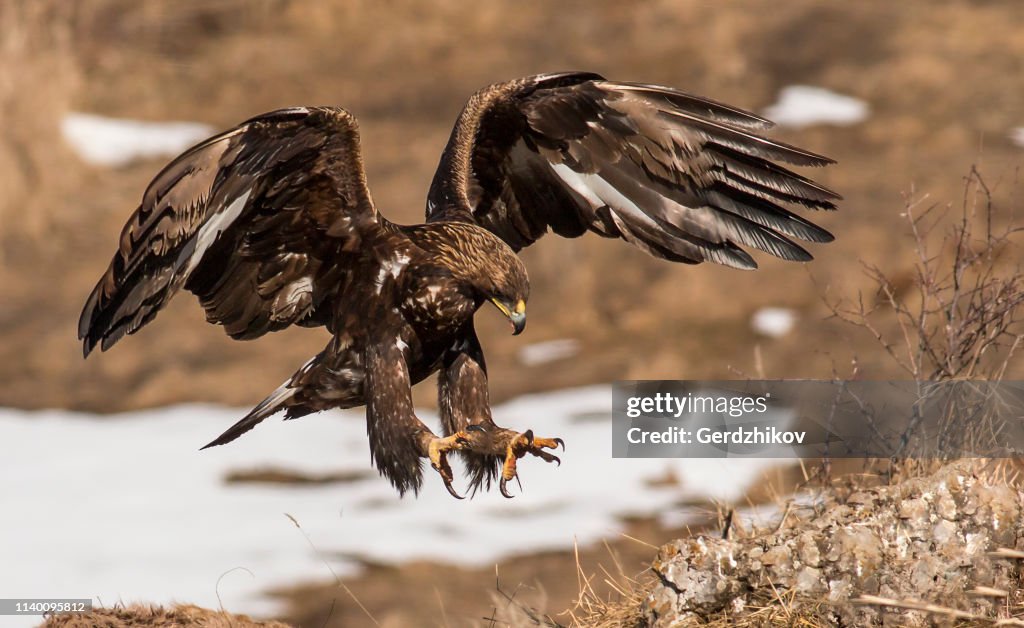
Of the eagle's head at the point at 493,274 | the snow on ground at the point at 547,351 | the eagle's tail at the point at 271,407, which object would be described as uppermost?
the snow on ground at the point at 547,351

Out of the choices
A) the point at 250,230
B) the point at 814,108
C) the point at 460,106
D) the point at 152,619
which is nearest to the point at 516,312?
the point at 250,230

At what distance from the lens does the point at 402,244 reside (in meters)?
4.44

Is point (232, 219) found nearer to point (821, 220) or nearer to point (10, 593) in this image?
point (10, 593)

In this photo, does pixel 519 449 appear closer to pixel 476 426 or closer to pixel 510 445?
pixel 510 445

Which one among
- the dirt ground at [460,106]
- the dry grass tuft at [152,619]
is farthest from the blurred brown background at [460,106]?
Result: the dry grass tuft at [152,619]

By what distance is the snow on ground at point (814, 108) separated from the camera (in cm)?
1775

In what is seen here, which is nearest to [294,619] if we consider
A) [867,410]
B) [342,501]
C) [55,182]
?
[342,501]

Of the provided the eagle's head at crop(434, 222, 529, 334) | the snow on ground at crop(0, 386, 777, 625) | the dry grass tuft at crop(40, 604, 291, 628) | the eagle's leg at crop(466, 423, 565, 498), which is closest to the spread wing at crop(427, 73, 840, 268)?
the eagle's head at crop(434, 222, 529, 334)

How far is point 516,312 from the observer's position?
14.0ft

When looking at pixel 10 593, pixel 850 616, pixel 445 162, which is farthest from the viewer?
pixel 10 593

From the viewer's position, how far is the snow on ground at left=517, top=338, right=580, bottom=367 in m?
15.4

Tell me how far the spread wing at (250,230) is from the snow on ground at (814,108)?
13766mm

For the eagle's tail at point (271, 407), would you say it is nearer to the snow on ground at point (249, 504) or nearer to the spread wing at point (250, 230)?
the spread wing at point (250, 230)

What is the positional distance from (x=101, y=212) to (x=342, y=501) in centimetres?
637
